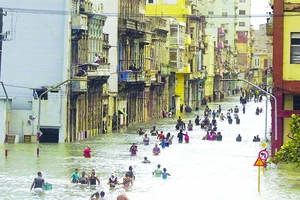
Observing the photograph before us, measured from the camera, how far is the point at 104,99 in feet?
308

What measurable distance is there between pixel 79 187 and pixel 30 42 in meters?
27.9

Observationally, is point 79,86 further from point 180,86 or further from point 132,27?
point 180,86

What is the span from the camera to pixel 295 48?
203 ft

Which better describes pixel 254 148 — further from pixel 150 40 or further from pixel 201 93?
pixel 201 93

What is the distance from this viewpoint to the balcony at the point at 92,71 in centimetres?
8140

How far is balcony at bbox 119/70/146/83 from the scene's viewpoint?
10031 centimetres

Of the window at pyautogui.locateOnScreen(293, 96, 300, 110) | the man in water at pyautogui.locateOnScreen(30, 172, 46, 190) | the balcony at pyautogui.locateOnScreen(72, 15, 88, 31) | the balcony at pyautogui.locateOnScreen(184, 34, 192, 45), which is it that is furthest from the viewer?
the balcony at pyautogui.locateOnScreen(184, 34, 192, 45)

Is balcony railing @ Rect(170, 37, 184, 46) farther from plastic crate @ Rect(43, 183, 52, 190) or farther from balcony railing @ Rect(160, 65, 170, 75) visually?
plastic crate @ Rect(43, 183, 52, 190)

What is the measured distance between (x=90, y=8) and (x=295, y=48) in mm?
28023

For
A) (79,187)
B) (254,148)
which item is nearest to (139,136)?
(254,148)

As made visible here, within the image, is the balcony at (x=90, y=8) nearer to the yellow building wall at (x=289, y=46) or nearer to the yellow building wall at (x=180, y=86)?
the yellow building wall at (x=289, y=46)

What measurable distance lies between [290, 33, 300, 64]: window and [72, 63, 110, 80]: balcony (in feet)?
75.2

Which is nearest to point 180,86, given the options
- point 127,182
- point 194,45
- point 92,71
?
point 194,45

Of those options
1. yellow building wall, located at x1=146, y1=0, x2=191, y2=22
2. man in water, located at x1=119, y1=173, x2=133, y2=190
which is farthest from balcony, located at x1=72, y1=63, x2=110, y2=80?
yellow building wall, located at x1=146, y1=0, x2=191, y2=22
